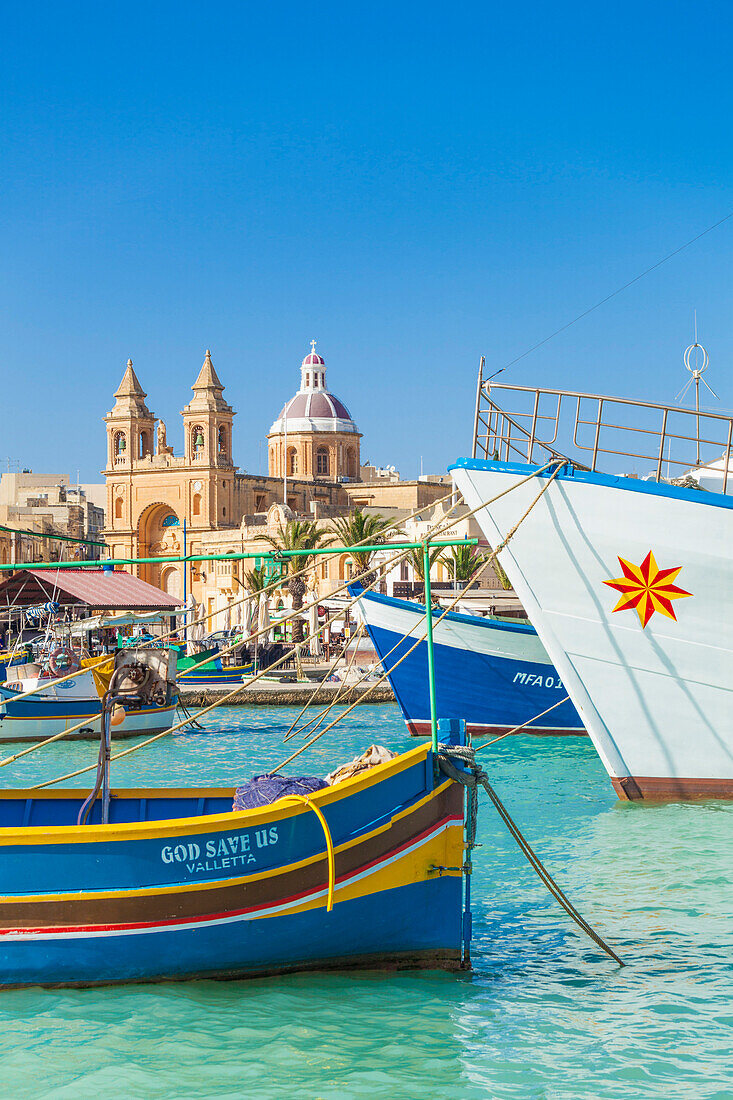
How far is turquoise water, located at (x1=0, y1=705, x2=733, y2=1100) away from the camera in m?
6.89

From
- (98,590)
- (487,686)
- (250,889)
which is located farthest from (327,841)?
(98,590)

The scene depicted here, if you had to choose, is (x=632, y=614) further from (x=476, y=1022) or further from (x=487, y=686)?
(x=487, y=686)

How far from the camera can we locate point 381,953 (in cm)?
845

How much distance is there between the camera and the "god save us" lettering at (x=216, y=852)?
26.6 feet

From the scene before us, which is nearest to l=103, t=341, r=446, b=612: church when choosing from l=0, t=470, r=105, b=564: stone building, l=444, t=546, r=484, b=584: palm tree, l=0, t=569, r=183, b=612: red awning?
l=0, t=470, r=105, b=564: stone building

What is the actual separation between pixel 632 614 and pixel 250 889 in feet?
22.9

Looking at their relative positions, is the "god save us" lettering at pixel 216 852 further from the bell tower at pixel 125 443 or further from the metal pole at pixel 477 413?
the bell tower at pixel 125 443

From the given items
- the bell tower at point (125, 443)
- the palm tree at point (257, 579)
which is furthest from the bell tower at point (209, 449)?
Result: the palm tree at point (257, 579)

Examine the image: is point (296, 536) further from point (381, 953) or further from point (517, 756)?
point (381, 953)

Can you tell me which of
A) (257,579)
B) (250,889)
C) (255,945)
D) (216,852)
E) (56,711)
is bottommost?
(56,711)

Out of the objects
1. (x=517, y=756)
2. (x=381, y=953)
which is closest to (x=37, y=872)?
(x=381, y=953)

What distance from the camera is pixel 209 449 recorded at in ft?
293

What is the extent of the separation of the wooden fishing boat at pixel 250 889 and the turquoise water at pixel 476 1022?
202 mm

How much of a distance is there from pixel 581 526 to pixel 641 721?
254 centimetres
